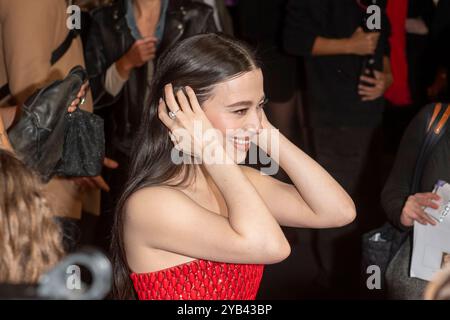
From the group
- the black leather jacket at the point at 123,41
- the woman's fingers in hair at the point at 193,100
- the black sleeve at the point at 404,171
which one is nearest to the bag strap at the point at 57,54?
the black leather jacket at the point at 123,41

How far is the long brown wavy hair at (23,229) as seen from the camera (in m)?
1.75

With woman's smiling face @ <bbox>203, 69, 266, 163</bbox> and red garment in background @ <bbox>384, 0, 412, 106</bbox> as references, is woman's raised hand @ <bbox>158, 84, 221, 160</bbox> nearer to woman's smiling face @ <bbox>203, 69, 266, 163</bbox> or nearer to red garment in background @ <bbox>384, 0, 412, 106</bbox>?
woman's smiling face @ <bbox>203, 69, 266, 163</bbox>

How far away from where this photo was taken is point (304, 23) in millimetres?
4230

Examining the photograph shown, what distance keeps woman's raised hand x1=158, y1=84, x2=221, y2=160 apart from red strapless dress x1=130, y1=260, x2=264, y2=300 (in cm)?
32

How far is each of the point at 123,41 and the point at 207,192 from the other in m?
1.60

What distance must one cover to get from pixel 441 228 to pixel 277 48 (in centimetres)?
190

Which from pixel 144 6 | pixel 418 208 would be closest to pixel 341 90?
pixel 144 6

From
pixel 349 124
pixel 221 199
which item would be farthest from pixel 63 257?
pixel 349 124

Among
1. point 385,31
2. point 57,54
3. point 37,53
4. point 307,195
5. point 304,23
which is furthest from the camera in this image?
point 385,31

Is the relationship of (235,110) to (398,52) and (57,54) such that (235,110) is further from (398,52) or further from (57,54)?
(398,52)

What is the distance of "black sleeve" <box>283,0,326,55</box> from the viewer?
4191 mm

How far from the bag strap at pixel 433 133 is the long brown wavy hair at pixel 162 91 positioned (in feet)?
2.74

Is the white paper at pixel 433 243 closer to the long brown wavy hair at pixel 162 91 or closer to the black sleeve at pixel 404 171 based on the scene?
the black sleeve at pixel 404 171

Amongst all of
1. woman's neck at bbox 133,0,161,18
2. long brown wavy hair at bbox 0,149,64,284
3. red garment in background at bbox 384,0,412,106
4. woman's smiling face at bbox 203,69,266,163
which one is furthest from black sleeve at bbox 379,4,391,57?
long brown wavy hair at bbox 0,149,64,284
